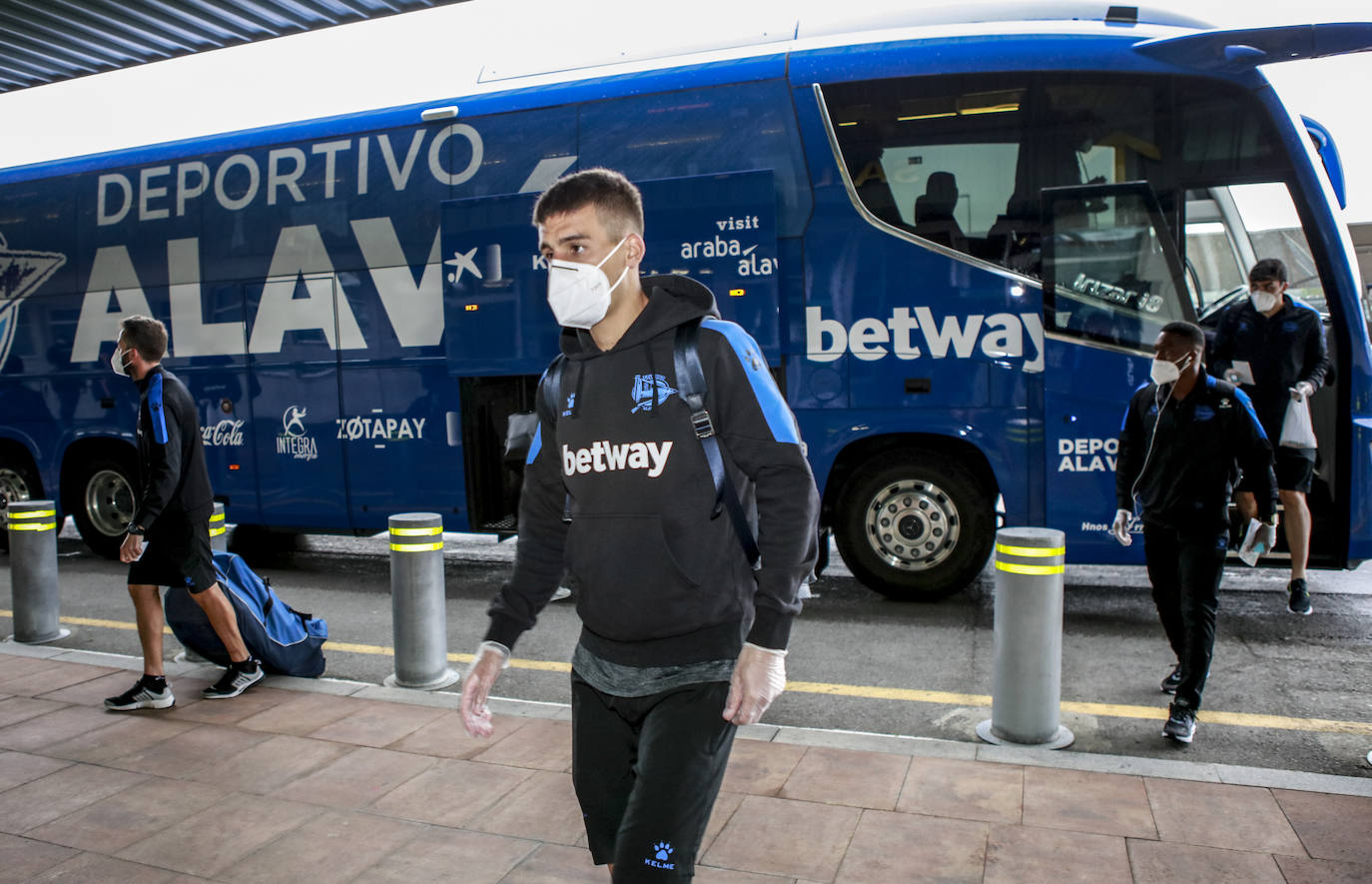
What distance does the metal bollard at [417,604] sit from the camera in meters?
5.58

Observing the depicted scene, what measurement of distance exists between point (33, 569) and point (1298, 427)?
787cm

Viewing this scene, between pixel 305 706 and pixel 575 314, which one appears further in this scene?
pixel 305 706

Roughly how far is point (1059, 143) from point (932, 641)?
10.8 ft

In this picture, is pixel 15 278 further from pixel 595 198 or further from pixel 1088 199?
pixel 595 198

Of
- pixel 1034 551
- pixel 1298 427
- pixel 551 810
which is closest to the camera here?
pixel 551 810

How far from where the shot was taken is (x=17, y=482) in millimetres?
10492

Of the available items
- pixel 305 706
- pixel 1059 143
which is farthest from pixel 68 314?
pixel 1059 143

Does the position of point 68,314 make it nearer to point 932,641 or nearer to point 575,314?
point 932,641

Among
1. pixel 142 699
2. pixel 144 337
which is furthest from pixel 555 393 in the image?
pixel 142 699

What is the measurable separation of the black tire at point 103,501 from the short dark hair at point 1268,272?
9.32m

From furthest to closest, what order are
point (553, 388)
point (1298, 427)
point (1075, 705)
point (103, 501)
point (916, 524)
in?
point (103, 501) → point (916, 524) → point (1298, 427) → point (1075, 705) → point (553, 388)

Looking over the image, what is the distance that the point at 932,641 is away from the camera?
656 centimetres

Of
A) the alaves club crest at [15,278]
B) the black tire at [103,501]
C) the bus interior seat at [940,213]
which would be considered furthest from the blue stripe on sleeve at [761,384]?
the alaves club crest at [15,278]

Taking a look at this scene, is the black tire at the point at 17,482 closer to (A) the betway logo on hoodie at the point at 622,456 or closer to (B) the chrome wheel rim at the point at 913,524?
(B) the chrome wheel rim at the point at 913,524
